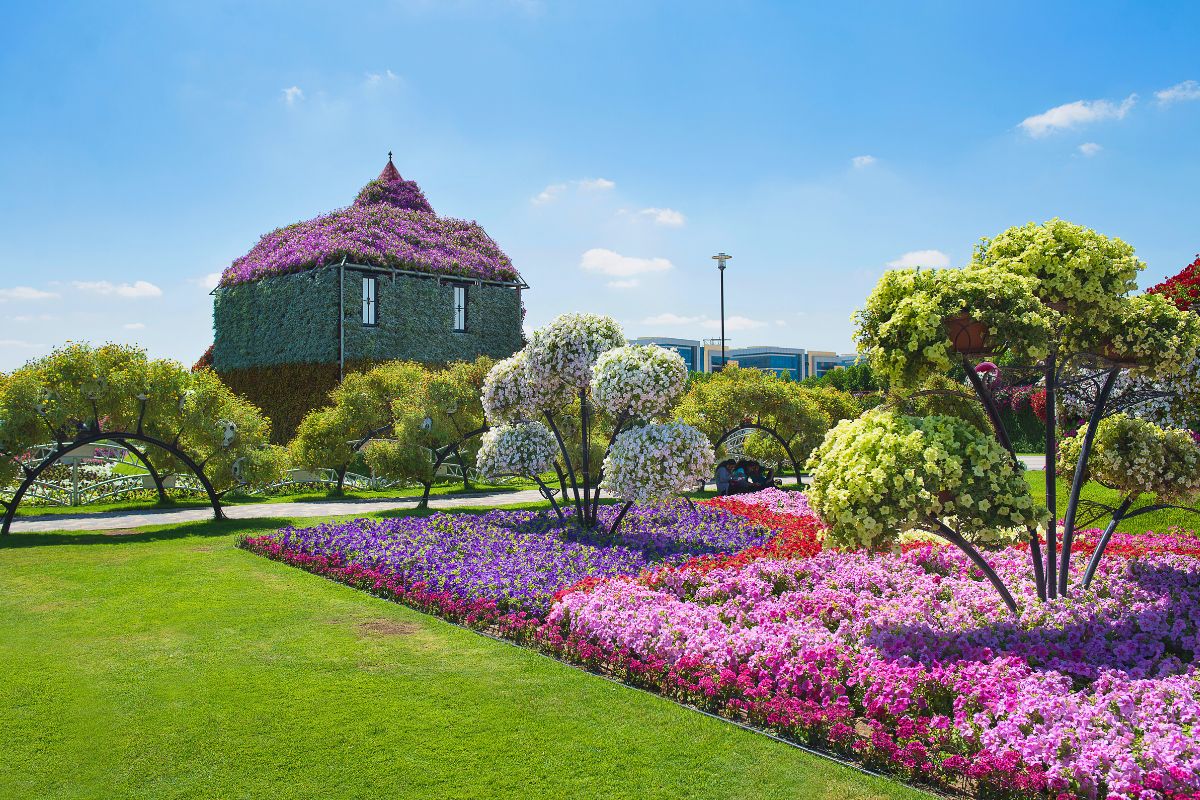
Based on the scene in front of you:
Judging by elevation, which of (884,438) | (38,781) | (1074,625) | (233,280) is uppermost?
(233,280)

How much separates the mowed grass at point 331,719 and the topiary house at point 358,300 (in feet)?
85.2

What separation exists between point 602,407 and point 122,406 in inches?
421

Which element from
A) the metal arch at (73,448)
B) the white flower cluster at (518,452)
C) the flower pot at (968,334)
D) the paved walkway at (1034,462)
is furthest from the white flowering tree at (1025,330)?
the paved walkway at (1034,462)

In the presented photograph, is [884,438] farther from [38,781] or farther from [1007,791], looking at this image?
[38,781]

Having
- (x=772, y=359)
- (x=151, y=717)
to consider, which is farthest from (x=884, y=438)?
(x=772, y=359)

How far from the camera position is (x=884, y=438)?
6621mm

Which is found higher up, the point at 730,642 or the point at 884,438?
the point at 884,438

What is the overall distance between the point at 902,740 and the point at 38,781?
19.5 ft

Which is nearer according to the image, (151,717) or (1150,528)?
(151,717)

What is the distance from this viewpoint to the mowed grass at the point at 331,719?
17.4 feet

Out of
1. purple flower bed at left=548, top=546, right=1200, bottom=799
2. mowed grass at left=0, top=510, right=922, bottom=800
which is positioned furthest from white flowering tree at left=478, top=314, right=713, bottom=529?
mowed grass at left=0, top=510, right=922, bottom=800

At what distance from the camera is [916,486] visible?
247 inches

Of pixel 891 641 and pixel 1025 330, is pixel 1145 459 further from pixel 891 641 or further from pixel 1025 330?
pixel 891 641

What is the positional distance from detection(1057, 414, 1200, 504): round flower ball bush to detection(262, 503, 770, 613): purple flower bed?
17.7 feet
